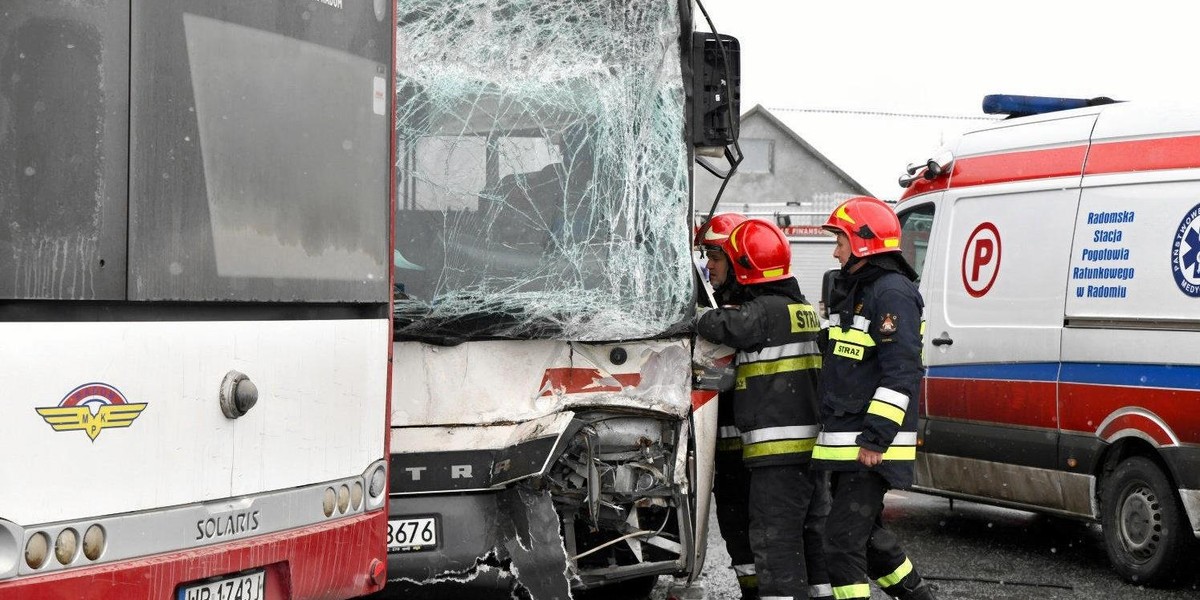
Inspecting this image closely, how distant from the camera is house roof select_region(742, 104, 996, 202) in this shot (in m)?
38.7

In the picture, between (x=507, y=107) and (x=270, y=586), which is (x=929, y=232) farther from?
(x=270, y=586)

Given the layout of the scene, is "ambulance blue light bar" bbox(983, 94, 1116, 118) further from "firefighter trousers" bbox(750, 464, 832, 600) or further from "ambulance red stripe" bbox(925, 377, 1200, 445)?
"firefighter trousers" bbox(750, 464, 832, 600)

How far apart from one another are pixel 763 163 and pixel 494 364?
3889cm

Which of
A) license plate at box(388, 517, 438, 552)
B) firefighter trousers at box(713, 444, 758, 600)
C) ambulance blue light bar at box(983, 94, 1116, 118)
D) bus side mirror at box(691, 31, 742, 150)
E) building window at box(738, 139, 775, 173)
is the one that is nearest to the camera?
license plate at box(388, 517, 438, 552)

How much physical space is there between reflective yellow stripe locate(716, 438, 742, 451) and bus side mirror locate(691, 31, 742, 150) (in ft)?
4.66

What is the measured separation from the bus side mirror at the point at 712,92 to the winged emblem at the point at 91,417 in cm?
294

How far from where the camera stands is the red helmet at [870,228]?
6.21m

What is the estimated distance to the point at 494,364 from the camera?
18.7ft

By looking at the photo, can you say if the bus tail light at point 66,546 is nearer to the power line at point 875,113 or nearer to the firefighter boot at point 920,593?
the firefighter boot at point 920,593

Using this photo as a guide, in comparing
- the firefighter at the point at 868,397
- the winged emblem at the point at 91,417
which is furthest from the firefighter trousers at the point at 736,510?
the winged emblem at the point at 91,417

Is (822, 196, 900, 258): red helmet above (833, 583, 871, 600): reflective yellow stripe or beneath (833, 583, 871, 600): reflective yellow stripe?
above

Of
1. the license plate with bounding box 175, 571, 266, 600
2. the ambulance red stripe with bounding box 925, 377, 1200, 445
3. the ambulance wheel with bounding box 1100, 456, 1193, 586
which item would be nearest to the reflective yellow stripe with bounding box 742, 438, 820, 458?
the ambulance red stripe with bounding box 925, 377, 1200, 445

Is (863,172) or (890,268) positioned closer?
(890,268)

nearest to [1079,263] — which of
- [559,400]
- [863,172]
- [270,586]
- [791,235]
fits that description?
[559,400]
